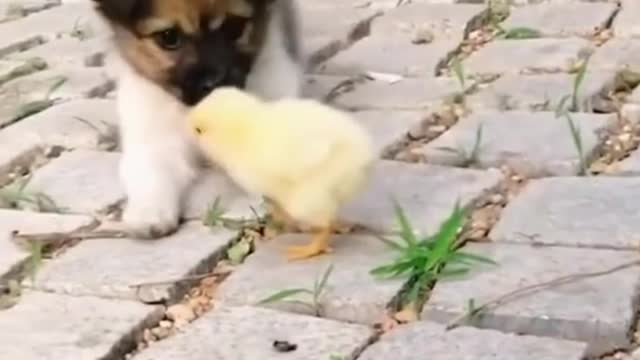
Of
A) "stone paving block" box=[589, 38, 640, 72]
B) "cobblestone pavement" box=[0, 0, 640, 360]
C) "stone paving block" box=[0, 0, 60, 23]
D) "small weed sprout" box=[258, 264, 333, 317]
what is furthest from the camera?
"stone paving block" box=[0, 0, 60, 23]

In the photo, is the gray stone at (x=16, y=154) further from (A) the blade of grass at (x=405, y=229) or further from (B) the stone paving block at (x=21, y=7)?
(B) the stone paving block at (x=21, y=7)

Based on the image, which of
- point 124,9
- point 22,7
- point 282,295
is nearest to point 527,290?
point 282,295

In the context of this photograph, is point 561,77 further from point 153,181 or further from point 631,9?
point 153,181

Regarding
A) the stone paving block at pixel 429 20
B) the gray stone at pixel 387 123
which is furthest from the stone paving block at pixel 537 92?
the stone paving block at pixel 429 20

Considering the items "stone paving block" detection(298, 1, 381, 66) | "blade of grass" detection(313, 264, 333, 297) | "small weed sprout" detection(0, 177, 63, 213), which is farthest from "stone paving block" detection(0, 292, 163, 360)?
"stone paving block" detection(298, 1, 381, 66)

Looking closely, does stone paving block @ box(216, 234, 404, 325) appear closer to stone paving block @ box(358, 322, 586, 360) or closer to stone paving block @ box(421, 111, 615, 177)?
stone paving block @ box(358, 322, 586, 360)

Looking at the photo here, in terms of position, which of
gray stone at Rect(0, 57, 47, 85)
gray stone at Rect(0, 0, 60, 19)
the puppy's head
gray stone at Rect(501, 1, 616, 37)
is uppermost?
the puppy's head

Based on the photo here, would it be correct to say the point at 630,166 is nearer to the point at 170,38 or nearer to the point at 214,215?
the point at 214,215
